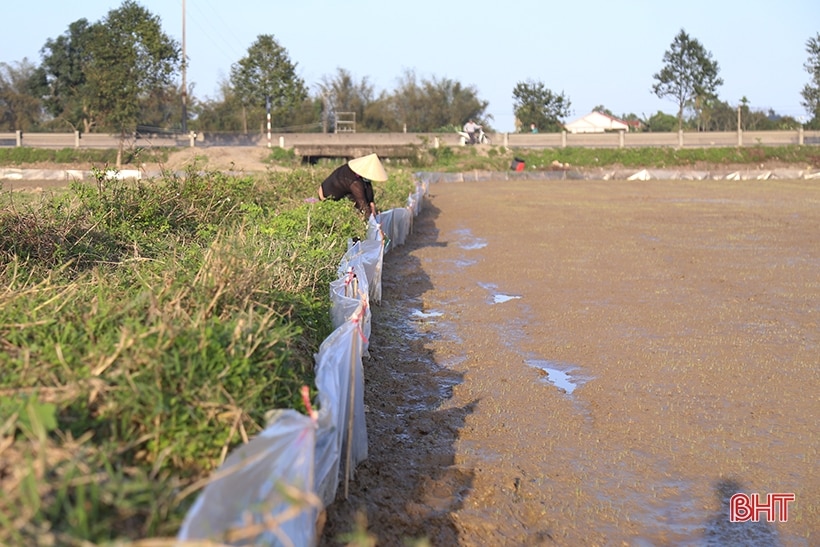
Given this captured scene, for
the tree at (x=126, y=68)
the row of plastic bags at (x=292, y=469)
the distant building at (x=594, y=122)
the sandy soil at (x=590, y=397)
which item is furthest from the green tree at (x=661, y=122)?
the row of plastic bags at (x=292, y=469)

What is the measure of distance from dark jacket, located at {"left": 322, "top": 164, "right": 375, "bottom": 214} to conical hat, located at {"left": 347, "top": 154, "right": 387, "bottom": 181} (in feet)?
0.64

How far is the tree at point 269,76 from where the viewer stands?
4666cm

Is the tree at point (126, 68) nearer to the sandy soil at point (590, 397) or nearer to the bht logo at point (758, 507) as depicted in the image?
the sandy soil at point (590, 397)

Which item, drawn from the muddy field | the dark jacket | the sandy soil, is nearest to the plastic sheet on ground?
the sandy soil

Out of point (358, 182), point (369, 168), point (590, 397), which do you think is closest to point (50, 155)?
point (358, 182)

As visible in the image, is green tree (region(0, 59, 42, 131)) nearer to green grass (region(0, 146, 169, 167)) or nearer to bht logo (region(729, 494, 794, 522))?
green grass (region(0, 146, 169, 167))

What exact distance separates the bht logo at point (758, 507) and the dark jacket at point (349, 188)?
7.67 m

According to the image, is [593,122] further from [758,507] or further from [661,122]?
[758,507]

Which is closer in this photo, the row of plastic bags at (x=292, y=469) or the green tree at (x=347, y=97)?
the row of plastic bags at (x=292, y=469)

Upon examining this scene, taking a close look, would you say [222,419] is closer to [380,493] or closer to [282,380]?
[282,380]

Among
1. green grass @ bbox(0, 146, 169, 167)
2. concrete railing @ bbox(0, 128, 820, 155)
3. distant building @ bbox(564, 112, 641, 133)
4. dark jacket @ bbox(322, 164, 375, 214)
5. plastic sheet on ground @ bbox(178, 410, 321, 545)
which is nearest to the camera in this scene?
plastic sheet on ground @ bbox(178, 410, 321, 545)

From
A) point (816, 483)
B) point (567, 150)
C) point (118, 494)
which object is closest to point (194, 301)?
point (118, 494)

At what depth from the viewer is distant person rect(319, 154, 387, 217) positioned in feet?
39.0

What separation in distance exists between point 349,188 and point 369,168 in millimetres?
529
